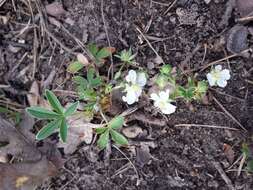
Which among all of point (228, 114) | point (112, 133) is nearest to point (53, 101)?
point (112, 133)

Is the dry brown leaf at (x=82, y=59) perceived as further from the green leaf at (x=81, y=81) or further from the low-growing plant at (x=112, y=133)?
the low-growing plant at (x=112, y=133)

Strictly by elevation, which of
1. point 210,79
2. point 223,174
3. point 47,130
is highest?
point 210,79

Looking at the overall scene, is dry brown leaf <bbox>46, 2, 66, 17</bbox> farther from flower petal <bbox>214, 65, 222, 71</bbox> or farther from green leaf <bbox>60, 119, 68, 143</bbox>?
flower petal <bbox>214, 65, 222, 71</bbox>

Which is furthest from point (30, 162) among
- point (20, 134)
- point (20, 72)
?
point (20, 72)

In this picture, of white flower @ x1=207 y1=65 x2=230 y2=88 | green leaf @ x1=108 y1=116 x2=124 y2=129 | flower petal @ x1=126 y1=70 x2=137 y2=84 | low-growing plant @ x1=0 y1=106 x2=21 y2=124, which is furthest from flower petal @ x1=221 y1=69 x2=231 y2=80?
low-growing plant @ x1=0 y1=106 x2=21 y2=124

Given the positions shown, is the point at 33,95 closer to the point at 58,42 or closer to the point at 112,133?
the point at 58,42

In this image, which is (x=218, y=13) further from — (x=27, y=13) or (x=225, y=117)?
(x=27, y=13)

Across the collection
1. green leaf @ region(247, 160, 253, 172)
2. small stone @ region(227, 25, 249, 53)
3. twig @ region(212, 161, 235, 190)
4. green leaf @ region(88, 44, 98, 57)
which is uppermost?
small stone @ region(227, 25, 249, 53)
